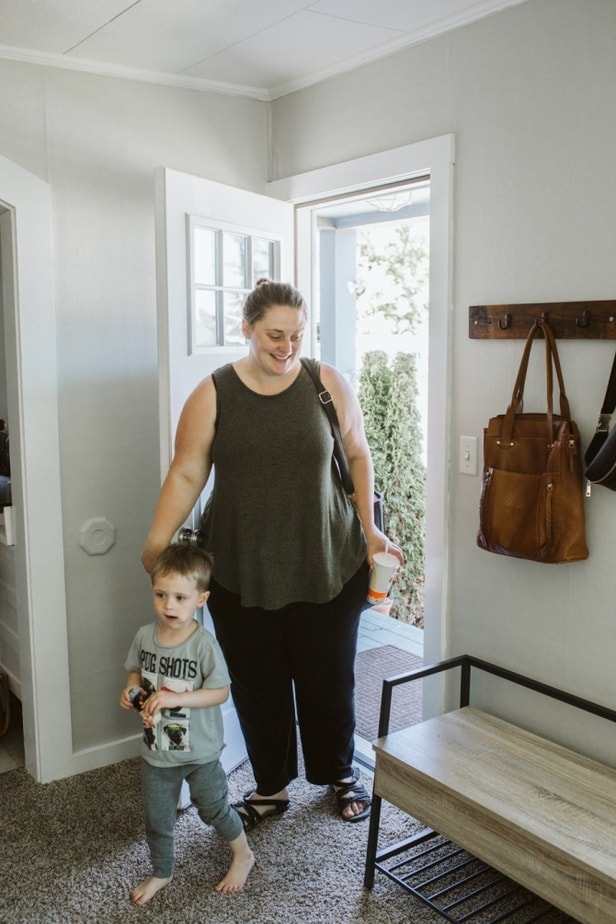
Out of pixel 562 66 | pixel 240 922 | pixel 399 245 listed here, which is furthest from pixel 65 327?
pixel 399 245

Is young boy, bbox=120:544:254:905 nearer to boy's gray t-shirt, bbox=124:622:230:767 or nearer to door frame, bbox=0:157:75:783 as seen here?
boy's gray t-shirt, bbox=124:622:230:767

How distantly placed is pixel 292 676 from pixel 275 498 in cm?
60

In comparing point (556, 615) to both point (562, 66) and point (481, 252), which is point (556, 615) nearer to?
point (481, 252)

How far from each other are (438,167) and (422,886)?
6.60 feet

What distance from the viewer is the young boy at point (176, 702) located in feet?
7.02

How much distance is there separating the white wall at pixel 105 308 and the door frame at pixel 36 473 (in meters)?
0.04

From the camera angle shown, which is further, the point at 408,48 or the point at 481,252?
the point at 408,48

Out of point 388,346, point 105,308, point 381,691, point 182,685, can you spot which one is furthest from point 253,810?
point 388,346

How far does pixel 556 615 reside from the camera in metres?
2.25

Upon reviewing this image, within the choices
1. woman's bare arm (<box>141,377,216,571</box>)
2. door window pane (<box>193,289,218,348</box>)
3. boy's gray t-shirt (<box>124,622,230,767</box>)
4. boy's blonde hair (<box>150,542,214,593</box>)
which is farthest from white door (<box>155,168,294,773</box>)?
boy's gray t-shirt (<box>124,622,230,767</box>)

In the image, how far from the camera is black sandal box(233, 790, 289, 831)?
2551mm

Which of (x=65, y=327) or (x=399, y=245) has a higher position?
(x=399, y=245)

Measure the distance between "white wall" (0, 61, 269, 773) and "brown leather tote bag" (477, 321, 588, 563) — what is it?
127cm

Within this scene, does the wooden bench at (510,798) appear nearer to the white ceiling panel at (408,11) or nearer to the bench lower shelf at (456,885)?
the bench lower shelf at (456,885)
